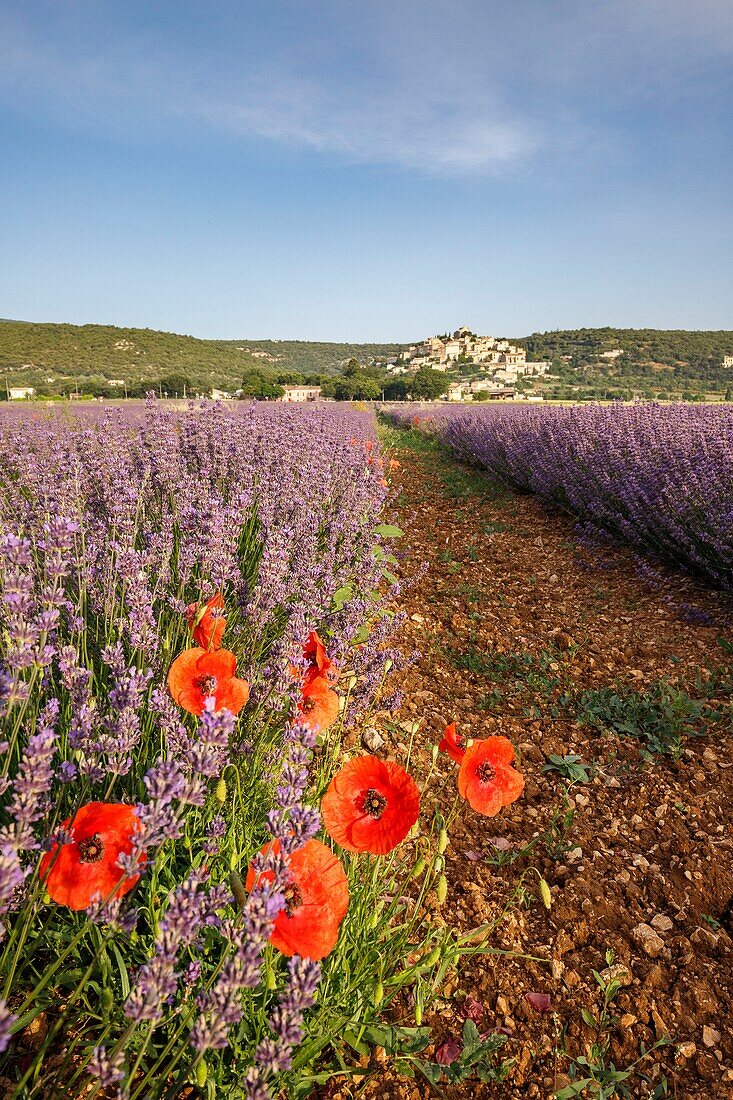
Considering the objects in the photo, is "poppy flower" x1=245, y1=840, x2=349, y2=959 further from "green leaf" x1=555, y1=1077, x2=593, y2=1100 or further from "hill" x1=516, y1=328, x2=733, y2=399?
"hill" x1=516, y1=328, x2=733, y2=399

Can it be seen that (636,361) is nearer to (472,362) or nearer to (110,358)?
(472,362)

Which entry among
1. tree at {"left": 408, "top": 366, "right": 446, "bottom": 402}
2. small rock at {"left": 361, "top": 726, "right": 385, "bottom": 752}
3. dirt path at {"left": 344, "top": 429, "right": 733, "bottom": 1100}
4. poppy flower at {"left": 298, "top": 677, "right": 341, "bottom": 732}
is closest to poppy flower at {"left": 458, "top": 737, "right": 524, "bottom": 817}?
poppy flower at {"left": 298, "top": 677, "right": 341, "bottom": 732}

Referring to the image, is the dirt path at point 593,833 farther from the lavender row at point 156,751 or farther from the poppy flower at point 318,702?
the poppy flower at point 318,702

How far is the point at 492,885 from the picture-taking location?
5.60 ft

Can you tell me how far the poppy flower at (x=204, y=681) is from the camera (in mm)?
1099

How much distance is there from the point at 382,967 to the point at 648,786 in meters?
1.44

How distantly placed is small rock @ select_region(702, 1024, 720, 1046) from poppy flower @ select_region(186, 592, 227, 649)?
1.37 metres

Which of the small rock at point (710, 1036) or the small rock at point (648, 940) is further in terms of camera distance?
the small rock at point (648, 940)

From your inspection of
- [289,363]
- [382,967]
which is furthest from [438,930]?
[289,363]

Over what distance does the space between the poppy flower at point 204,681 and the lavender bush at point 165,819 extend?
4 centimetres

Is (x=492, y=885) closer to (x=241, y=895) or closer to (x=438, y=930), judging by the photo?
(x=438, y=930)

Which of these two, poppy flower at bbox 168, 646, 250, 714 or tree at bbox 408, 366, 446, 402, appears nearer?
poppy flower at bbox 168, 646, 250, 714

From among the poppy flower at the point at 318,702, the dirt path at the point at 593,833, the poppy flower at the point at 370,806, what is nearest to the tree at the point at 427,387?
the dirt path at the point at 593,833

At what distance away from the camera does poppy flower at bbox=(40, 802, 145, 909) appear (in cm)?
82
